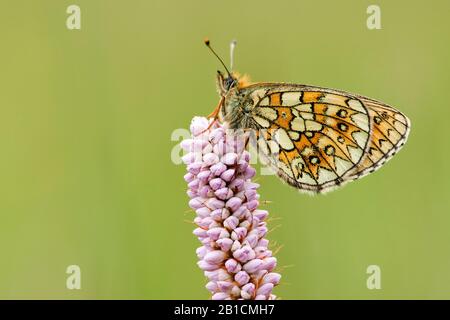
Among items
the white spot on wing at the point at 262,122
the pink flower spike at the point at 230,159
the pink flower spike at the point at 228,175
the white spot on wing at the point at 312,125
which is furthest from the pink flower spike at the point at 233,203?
the white spot on wing at the point at 312,125

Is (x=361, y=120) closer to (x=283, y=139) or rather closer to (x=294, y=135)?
(x=294, y=135)

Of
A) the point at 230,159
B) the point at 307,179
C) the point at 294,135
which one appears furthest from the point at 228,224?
the point at 294,135

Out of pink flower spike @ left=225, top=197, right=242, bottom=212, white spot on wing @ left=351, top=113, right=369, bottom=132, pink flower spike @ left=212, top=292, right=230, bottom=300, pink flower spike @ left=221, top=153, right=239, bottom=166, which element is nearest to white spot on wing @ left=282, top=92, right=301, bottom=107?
white spot on wing @ left=351, top=113, right=369, bottom=132

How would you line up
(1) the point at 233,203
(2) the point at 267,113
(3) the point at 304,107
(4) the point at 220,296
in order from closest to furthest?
(4) the point at 220,296, (1) the point at 233,203, (2) the point at 267,113, (3) the point at 304,107

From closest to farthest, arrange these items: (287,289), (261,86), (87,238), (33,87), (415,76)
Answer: (261,86), (287,289), (87,238), (415,76), (33,87)

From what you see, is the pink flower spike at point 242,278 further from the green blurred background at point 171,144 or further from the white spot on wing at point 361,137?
the green blurred background at point 171,144

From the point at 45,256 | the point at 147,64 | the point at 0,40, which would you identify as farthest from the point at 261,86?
the point at 0,40

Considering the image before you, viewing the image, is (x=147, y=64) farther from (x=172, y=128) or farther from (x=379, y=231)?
(x=379, y=231)

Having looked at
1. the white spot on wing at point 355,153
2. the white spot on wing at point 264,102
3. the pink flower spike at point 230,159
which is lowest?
the pink flower spike at point 230,159
